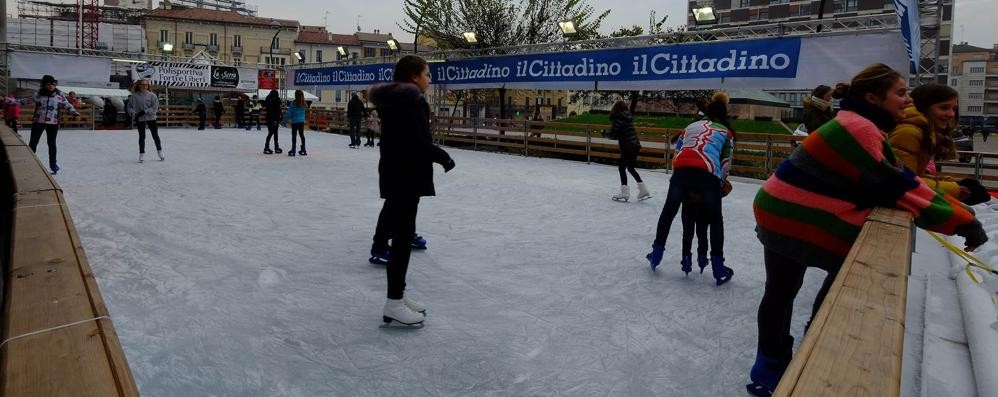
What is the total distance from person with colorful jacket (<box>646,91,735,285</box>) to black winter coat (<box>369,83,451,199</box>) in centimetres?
187

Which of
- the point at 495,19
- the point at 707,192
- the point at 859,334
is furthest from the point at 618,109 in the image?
the point at 495,19

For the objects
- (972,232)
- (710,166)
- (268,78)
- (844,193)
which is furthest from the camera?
(268,78)

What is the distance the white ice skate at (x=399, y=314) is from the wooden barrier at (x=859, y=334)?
2.25 metres

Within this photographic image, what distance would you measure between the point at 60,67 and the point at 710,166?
22627 millimetres

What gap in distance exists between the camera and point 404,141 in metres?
3.24

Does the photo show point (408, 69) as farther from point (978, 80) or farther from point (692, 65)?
point (978, 80)

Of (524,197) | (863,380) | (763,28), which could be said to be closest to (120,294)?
(863,380)

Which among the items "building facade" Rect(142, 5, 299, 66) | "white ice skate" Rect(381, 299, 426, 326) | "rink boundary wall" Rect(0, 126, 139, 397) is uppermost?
"building facade" Rect(142, 5, 299, 66)

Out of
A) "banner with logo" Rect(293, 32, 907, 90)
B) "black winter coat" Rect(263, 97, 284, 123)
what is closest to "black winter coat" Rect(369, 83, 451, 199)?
"banner with logo" Rect(293, 32, 907, 90)

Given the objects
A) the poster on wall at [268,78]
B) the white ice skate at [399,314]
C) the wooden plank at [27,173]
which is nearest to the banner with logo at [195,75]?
the poster on wall at [268,78]

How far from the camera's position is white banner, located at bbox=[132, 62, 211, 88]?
2495 cm

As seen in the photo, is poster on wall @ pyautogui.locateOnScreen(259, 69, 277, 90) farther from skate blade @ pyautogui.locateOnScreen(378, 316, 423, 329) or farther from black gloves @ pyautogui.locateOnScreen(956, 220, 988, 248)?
black gloves @ pyautogui.locateOnScreen(956, 220, 988, 248)

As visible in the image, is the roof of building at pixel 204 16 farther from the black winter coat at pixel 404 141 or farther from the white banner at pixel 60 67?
the black winter coat at pixel 404 141

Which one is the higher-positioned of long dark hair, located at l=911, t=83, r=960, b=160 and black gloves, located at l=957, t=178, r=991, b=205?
long dark hair, located at l=911, t=83, r=960, b=160
